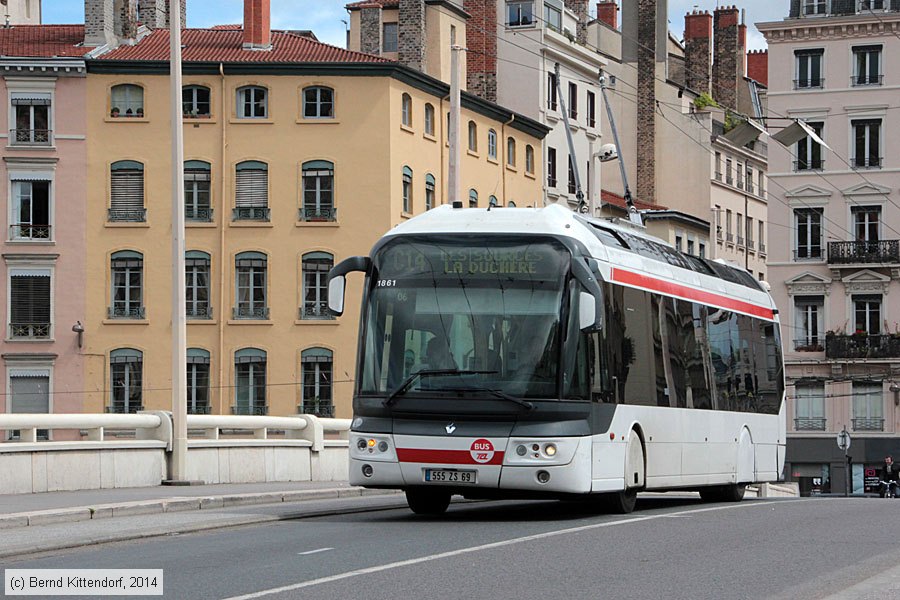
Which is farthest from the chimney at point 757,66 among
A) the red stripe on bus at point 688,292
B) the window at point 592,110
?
the red stripe on bus at point 688,292

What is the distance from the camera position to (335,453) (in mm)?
31359

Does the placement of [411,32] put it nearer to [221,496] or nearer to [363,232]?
[363,232]

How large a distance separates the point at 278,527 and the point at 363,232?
43.8 m

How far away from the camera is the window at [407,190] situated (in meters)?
61.8

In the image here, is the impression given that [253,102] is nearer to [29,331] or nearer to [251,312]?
[251,312]

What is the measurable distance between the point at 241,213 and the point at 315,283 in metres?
3.56

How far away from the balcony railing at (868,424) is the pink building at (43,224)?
29596 millimetres

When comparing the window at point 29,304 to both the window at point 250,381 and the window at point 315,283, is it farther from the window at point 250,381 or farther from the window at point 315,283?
the window at point 315,283

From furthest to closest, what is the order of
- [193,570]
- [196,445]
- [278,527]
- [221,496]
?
1. [196,445]
2. [221,496]
3. [278,527]
4. [193,570]

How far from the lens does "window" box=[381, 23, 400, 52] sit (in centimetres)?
6888

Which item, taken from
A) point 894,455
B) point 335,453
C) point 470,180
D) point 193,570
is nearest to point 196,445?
point 335,453

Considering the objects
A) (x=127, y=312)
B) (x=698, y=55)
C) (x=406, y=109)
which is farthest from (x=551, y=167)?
(x=698, y=55)

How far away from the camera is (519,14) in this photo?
72.9 m

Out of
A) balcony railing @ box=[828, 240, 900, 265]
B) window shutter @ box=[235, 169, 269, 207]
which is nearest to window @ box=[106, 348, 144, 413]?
window shutter @ box=[235, 169, 269, 207]
